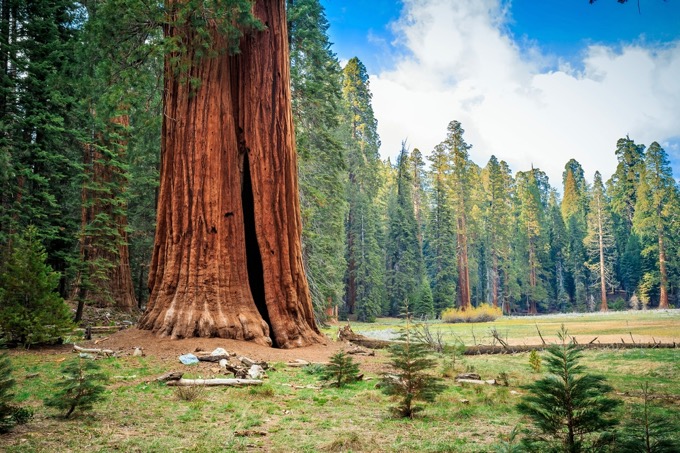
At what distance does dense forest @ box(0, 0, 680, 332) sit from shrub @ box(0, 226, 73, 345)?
0.93ft

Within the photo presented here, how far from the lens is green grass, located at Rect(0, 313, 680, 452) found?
483 centimetres

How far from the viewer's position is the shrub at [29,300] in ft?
35.8

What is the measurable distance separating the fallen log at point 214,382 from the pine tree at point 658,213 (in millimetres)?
42692

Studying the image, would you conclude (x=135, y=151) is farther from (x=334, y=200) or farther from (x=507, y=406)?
(x=507, y=406)

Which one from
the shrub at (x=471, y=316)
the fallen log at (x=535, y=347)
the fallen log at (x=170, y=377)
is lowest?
the shrub at (x=471, y=316)

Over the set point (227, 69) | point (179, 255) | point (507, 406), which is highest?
point (227, 69)

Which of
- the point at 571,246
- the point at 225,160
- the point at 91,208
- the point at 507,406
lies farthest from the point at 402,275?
the point at 507,406

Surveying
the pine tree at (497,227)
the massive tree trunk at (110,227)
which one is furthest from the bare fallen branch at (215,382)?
the pine tree at (497,227)

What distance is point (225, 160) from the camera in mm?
13297

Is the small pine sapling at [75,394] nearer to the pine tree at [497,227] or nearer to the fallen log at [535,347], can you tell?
the fallen log at [535,347]

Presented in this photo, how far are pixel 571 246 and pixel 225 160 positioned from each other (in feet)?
190

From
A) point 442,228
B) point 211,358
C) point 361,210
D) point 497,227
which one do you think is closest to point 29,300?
point 211,358

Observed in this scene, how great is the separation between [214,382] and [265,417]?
233cm

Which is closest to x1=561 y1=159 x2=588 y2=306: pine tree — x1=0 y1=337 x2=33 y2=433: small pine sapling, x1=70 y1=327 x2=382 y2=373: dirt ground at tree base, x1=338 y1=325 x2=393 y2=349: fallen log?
x1=338 y1=325 x2=393 y2=349: fallen log
